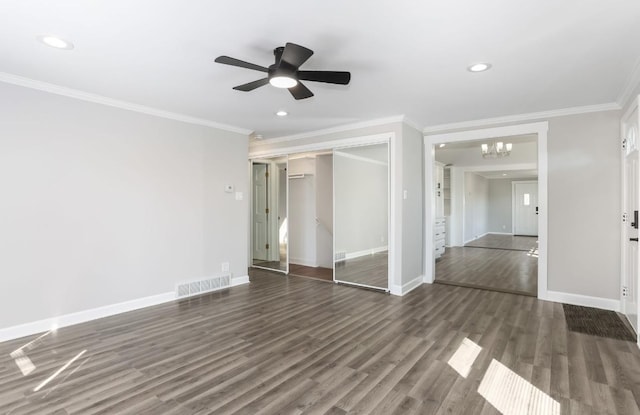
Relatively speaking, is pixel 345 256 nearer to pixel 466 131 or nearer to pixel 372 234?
pixel 372 234

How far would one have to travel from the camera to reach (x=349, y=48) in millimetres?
2594

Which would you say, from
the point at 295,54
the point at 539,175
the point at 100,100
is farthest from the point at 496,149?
the point at 100,100

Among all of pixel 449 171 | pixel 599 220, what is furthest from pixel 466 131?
pixel 449 171

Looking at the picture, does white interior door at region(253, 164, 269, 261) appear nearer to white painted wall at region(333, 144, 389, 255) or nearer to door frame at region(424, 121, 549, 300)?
white painted wall at region(333, 144, 389, 255)

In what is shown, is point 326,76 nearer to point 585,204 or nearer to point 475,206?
point 585,204

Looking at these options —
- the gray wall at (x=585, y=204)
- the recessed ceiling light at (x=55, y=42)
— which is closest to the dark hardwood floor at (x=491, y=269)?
the gray wall at (x=585, y=204)

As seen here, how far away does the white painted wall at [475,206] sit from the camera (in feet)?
35.1

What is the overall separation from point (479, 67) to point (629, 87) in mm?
1742

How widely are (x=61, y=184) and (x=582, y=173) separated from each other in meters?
6.08

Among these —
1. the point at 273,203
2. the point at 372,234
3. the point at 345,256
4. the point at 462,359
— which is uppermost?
the point at 273,203

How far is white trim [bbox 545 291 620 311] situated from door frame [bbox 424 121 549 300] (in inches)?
3.9

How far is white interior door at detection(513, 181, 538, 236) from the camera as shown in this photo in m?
13.3

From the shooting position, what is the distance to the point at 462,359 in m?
2.73

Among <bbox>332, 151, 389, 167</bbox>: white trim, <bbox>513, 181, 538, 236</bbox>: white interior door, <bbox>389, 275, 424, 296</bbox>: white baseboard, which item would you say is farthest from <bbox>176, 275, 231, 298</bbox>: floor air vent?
<bbox>513, 181, 538, 236</bbox>: white interior door
